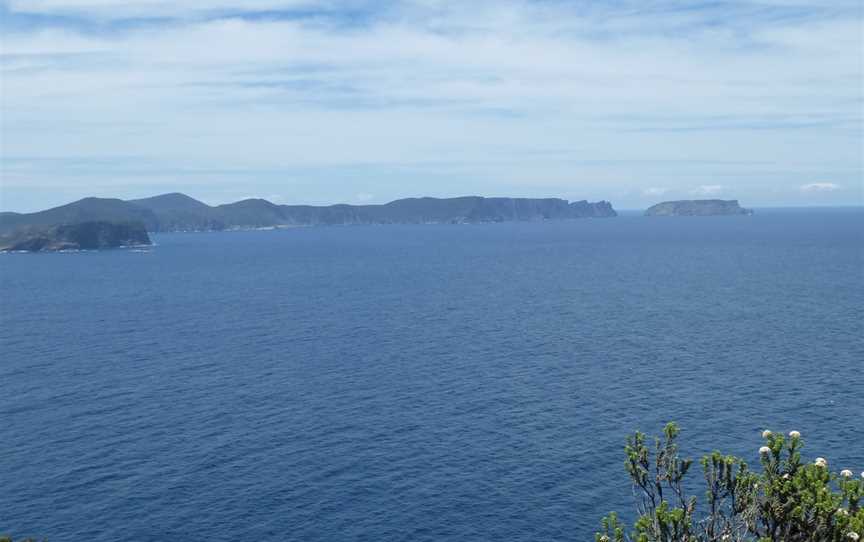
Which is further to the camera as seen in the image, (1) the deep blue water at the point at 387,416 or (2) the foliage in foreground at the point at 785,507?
(1) the deep blue water at the point at 387,416

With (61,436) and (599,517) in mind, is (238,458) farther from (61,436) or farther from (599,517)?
(599,517)

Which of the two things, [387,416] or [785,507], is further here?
[387,416]

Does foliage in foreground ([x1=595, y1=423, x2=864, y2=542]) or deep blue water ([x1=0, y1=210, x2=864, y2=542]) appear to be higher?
foliage in foreground ([x1=595, y1=423, x2=864, y2=542])

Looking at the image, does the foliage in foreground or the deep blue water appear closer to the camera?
the foliage in foreground

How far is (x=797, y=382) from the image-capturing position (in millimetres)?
104625

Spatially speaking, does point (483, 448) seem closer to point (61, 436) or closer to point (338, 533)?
point (338, 533)

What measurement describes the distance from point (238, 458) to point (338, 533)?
21.3 m

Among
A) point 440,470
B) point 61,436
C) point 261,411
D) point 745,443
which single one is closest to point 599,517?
point 440,470

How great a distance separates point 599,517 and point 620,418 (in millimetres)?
25400

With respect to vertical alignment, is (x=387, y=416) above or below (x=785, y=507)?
below

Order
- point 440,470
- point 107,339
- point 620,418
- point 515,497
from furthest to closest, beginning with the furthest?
1. point 107,339
2. point 620,418
3. point 440,470
4. point 515,497

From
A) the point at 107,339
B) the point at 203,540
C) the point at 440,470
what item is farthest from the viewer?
the point at 107,339

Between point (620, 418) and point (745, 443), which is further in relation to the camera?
point (620, 418)

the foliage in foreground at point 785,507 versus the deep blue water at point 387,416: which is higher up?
the foliage in foreground at point 785,507
